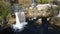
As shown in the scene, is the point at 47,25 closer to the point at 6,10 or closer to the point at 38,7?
the point at 38,7

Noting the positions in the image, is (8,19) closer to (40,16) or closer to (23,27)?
(23,27)

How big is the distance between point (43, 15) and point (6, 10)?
0.35 metres

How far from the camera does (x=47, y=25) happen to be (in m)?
1.15

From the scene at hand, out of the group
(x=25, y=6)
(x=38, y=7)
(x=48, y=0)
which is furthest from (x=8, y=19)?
(x=48, y=0)

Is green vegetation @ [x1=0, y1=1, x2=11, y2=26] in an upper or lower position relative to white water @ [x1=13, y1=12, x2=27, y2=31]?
upper

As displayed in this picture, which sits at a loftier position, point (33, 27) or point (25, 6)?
point (25, 6)

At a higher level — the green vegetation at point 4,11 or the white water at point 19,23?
the green vegetation at point 4,11

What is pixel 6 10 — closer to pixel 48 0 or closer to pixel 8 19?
pixel 8 19

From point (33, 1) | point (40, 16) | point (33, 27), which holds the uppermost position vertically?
point (33, 1)

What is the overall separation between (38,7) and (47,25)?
0.19 metres

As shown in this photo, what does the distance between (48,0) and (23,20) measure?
30 cm

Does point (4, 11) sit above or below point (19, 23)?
above

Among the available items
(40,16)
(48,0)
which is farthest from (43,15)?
(48,0)

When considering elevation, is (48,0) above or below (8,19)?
above
